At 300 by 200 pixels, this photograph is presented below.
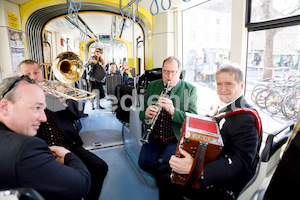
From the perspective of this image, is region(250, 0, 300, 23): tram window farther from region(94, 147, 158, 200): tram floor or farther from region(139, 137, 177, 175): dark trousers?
region(94, 147, 158, 200): tram floor

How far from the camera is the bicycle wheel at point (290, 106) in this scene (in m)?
3.49

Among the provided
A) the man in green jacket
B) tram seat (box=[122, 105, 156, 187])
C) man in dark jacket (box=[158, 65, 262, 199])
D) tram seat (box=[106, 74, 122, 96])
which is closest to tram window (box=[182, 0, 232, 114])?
the man in green jacket

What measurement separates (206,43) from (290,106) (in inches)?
80.9

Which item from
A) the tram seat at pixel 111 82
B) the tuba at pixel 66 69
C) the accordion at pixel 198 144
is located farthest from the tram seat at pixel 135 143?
the tram seat at pixel 111 82

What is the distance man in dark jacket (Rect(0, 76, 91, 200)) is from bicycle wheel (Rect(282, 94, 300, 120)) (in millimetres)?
3884

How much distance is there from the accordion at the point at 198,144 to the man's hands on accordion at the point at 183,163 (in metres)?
0.02

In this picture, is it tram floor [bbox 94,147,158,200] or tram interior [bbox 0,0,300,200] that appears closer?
tram floor [bbox 94,147,158,200]

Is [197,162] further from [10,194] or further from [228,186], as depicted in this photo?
[10,194]

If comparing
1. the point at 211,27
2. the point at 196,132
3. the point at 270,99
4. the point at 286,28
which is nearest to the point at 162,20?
the point at 211,27

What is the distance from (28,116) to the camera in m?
1.07

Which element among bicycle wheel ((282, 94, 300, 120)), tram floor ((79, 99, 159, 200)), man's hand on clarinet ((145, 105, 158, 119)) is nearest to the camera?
man's hand on clarinet ((145, 105, 158, 119))

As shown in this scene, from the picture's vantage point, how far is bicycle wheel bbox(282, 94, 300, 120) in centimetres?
349

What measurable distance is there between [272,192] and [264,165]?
56cm

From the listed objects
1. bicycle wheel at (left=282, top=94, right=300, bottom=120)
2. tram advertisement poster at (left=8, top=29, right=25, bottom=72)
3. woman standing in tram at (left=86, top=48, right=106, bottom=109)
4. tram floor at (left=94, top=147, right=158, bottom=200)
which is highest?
tram advertisement poster at (left=8, top=29, right=25, bottom=72)
